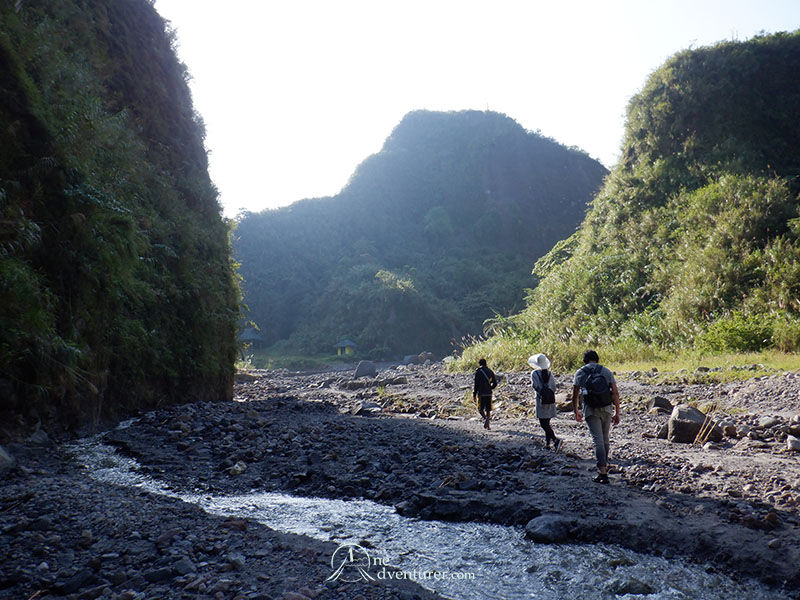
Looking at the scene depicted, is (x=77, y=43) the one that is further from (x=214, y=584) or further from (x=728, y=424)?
(x=728, y=424)

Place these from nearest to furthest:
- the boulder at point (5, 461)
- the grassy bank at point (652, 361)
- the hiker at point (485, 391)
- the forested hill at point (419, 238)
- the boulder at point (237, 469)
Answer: the boulder at point (5, 461) < the boulder at point (237, 469) < the hiker at point (485, 391) < the grassy bank at point (652, 361) < the forested hill at point (419, 238)

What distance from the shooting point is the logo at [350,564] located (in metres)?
3.88

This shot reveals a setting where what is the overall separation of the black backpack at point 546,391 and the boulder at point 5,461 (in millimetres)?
6699

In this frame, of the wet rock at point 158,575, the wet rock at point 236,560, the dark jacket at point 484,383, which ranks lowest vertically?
the wet rock at point 236,560

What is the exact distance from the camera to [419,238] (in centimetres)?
8069

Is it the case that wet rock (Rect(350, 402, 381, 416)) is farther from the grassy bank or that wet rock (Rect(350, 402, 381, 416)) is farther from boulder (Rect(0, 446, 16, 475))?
boulder (Rect(0, 446, 16, 475))

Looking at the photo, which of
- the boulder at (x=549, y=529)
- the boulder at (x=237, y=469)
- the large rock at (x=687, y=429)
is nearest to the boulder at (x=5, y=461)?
the boulder at (x=237, y=469)

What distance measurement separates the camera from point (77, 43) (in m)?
10.9

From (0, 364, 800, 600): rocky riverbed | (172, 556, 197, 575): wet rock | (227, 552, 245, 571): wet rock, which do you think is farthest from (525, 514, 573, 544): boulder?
(172, 556, 197, 575): wet rock

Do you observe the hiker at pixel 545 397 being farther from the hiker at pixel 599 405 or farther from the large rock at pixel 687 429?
the hiker at pixel 599 405

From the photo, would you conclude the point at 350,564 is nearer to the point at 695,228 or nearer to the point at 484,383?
the point at 484,383

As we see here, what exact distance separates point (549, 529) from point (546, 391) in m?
3.48

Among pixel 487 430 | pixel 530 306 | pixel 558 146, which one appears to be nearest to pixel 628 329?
pixel 530 306

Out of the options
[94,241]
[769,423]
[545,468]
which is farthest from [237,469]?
[769,423]
